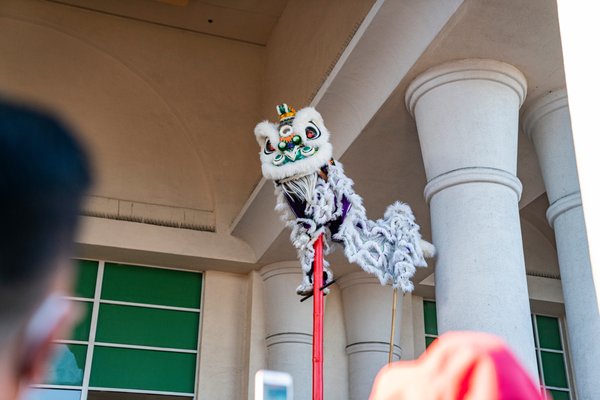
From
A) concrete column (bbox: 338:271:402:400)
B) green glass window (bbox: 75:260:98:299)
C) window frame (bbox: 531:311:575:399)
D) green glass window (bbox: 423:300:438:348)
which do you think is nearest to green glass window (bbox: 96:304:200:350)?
green glass window (bbox: 75:260:98:299)

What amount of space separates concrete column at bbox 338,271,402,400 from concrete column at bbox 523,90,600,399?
4.04 meters

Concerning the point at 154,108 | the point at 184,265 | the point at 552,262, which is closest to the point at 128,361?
the point at 184,265

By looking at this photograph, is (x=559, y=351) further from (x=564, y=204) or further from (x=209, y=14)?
(x=209, y=14)

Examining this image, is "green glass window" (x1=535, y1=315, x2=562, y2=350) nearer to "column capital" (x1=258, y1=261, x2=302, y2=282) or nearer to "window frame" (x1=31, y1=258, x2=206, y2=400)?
"column capital" (x1=258, y1=261, x2=302, y2=282)

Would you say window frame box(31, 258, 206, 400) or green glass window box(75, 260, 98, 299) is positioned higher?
green glass window box(75, 260, 98, 299)

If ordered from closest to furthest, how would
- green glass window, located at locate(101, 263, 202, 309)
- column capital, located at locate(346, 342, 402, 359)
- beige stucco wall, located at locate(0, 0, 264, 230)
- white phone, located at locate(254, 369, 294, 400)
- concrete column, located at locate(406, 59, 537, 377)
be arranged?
1. white phone, located at locate(254, 369, 294, 400)
2. concrete column, located at locate(406, 59, 537, 377)
3. column capital, located at locate(346, 342, 402, 359)
4. green glass window, located at locate(101, 263, 202, 309)
5. beige stucco wall, located at locate(0, 0, 264, 230)

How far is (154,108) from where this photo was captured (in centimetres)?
1227

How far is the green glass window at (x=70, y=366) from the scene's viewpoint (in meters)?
10.6

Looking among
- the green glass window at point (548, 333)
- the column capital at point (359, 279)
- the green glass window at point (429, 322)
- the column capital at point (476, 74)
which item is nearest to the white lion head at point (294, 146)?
the column capital at point (476, 74)

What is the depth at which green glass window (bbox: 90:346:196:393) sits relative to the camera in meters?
10.8

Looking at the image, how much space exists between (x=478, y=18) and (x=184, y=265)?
6141 mm

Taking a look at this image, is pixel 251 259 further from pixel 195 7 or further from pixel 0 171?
pixel 0 171

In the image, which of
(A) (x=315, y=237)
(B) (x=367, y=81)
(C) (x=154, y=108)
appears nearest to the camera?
(A) (x=315, y=237)

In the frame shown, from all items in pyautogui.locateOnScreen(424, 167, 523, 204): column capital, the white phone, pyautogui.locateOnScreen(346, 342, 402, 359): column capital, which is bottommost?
the white phone
